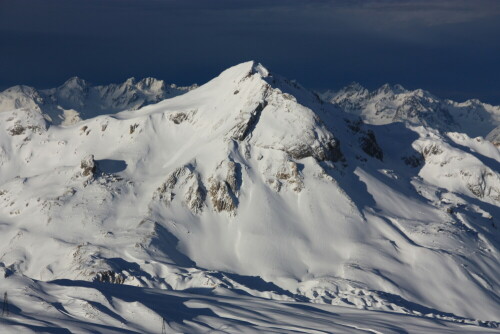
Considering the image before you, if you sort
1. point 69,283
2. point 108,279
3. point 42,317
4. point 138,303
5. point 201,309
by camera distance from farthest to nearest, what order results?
point 108,279 < point 69,283 < point 201,309 < point 138,303 < point 42,317

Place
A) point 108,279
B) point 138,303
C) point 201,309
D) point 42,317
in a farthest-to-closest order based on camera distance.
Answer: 1. point 108,279
2. point 201,309
3. point 138,303
4. point 42,317

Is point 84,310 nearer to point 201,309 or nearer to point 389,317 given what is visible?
point 201,309

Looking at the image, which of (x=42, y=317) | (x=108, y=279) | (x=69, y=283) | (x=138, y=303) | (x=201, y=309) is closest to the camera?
(x=42, y=317)

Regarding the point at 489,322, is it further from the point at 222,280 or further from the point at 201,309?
the point at 201,309

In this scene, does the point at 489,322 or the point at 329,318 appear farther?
the point at 489,322

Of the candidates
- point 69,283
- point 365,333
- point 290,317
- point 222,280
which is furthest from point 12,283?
point 222,280

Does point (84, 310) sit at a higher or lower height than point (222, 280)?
higher

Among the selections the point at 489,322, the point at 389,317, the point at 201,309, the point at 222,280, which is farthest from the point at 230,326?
the point at 489,322

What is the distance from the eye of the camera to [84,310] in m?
119

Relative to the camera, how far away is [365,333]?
125 m

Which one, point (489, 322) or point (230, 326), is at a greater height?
point (230, 326)

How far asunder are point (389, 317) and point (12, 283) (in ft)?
209

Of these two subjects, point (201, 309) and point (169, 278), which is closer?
point (201, 309)

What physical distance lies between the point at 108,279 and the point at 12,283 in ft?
202
